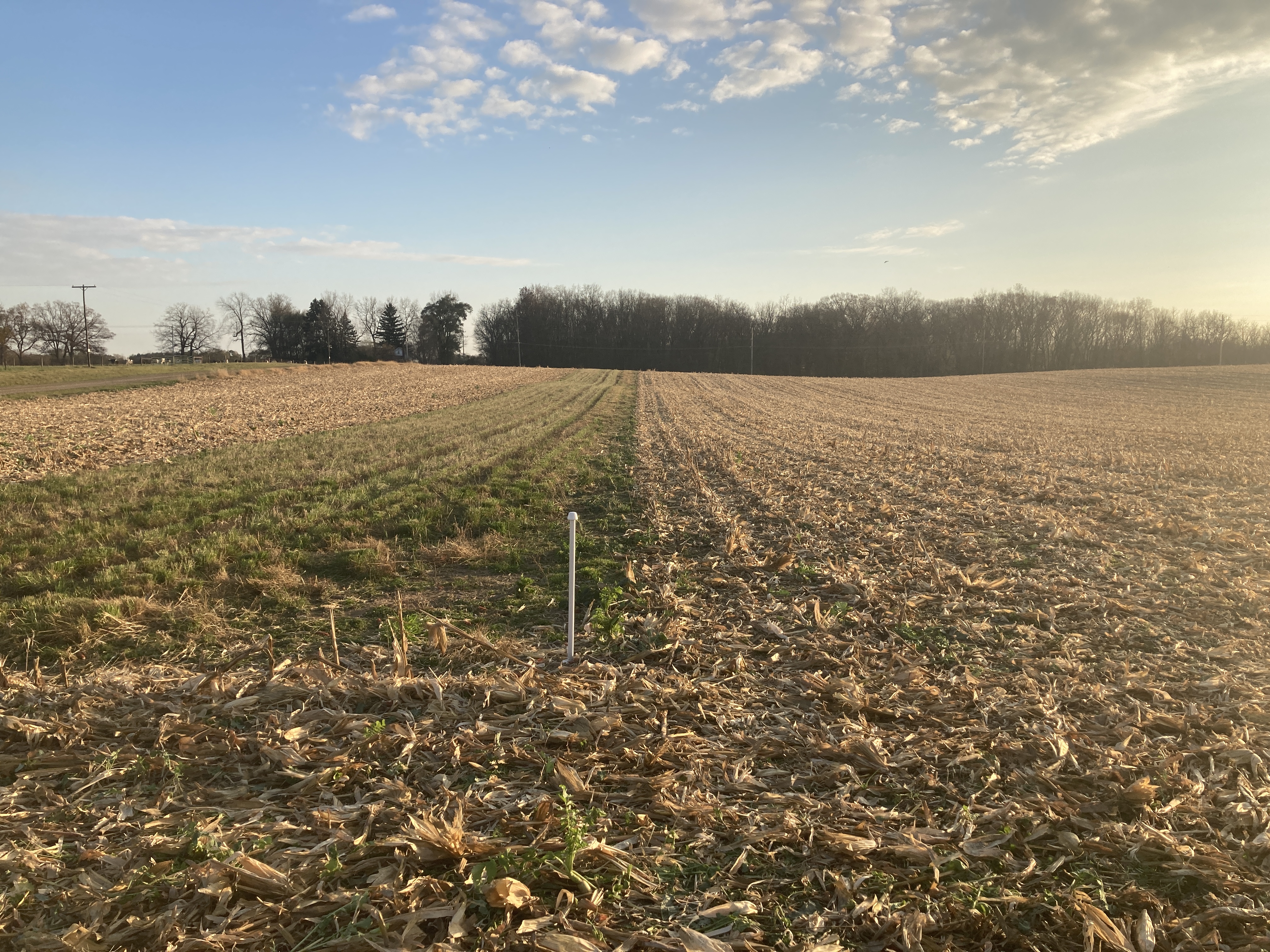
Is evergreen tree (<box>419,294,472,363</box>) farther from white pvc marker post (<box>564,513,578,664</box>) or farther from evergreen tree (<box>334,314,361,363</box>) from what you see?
white pvc marker post (<box>564,513,578,664</box>)

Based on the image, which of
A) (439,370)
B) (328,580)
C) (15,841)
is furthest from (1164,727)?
(439,370)

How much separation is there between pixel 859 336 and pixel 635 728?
338 feet

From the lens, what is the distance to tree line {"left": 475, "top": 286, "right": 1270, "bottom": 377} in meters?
93.6

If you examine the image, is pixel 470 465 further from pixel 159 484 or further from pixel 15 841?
pixel 15 841

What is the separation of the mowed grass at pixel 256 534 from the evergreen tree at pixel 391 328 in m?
91.9

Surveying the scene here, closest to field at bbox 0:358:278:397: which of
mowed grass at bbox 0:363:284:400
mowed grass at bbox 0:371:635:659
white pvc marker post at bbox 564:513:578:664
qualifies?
mowed grass at bbox 0:363:284:400

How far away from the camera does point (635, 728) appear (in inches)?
195

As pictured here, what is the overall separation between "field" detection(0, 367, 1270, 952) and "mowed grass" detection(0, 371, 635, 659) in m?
0.07

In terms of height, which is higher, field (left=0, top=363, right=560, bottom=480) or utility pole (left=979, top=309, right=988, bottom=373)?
utility pole (left=979, top=309, right=988, bottom=373)

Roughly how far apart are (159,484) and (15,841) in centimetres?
1072

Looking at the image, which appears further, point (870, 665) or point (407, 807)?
point (870, 665)

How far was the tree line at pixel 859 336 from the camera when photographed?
93625mm

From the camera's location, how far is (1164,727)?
4965mm

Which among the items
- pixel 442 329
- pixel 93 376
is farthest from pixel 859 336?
pixel 93 376
